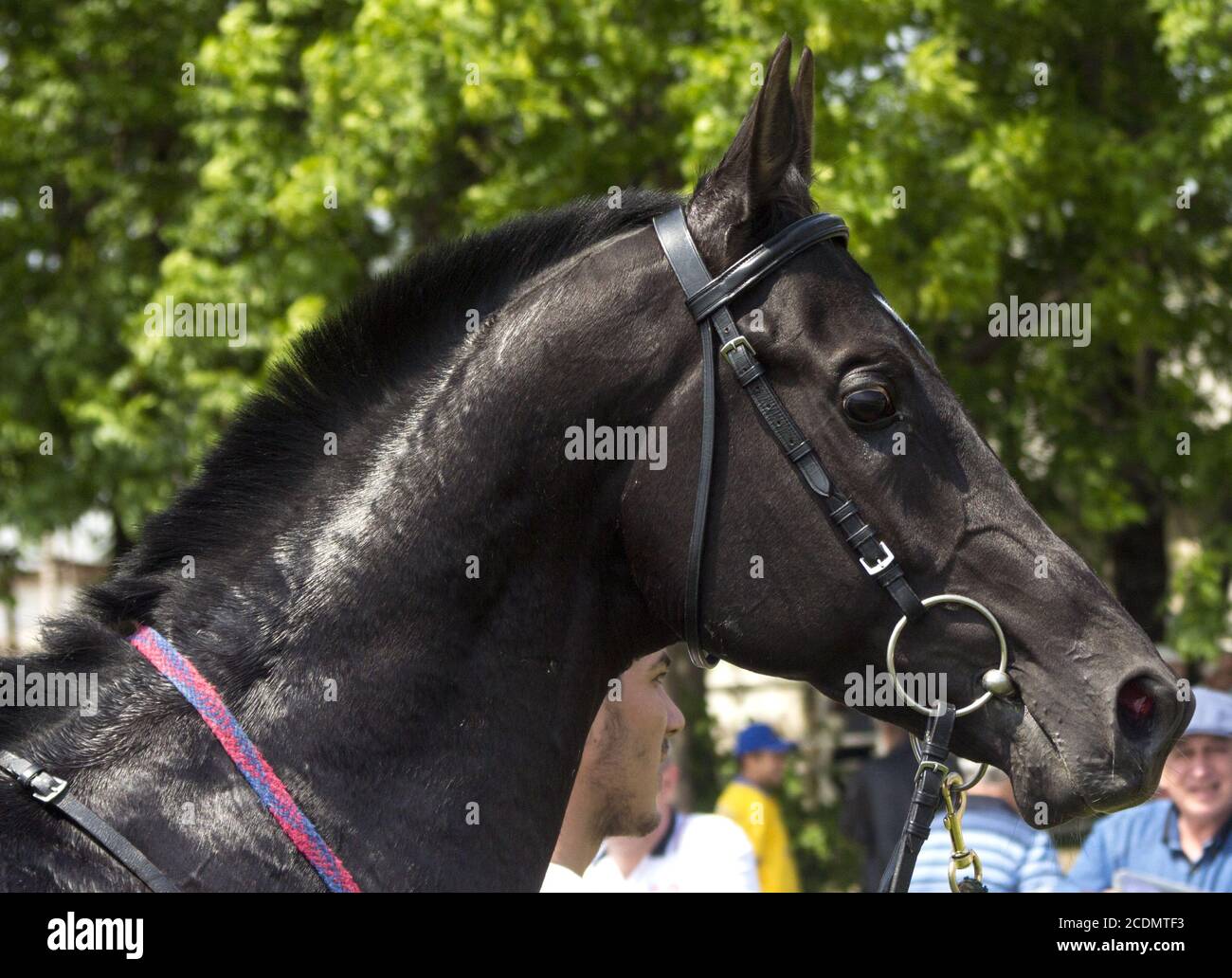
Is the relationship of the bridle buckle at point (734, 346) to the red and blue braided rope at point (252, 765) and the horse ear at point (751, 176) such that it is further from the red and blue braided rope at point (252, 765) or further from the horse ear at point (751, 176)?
the red and blue braided rope at point (252, 765)

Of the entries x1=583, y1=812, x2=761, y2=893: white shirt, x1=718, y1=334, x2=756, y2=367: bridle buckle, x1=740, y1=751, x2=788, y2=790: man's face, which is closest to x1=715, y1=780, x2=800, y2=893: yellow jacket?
x1=740, y1=751, x2=788, y2=790: man's face

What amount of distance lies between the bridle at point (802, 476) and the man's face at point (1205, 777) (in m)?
3.21

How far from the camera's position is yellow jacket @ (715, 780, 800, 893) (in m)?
6.98

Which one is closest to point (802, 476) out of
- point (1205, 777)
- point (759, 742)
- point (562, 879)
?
point (562, 879)

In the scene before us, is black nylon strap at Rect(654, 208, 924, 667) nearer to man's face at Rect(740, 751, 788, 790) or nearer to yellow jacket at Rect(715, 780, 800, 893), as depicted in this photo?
yellow jacket at Rect(715, 780, 800, 893)

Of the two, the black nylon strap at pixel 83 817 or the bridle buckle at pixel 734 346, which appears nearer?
the black nylon strap at pixel 83 817

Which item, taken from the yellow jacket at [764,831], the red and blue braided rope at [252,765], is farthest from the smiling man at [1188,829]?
the red and blue braided rope at [252,765]

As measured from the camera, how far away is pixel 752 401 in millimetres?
2168

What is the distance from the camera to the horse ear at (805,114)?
7.82 ft

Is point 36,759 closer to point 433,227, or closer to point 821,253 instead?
point 821,253

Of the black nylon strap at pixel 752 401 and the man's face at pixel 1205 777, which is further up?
the black nylon strap at pixel 752 401

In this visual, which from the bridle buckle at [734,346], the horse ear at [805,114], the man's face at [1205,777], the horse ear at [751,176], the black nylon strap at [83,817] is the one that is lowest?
the man's face at [1205,777]

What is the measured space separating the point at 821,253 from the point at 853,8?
581 centimetres
